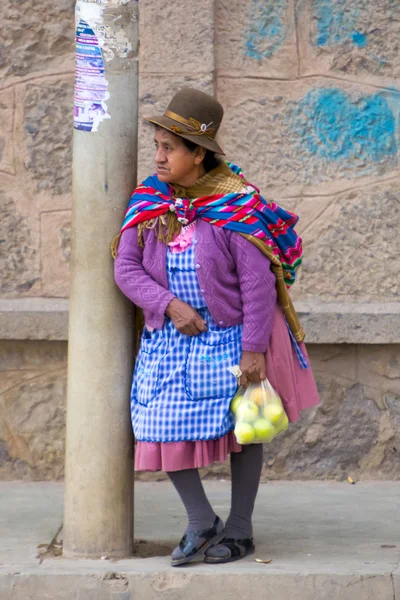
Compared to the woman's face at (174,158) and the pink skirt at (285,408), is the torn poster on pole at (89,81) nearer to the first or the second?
the woman's face at (174,158)

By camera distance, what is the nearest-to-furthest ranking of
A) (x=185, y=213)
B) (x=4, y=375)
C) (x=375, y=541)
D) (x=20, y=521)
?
(x=185, y=213), (x=375, y=541), (x=20, y=521), (x=4, y=375)

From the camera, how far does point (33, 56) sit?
5293mm

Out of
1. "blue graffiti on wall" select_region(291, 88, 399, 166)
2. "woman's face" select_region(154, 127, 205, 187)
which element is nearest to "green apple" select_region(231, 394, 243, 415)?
"woman's face" select_region(154, 127, 205, 187)

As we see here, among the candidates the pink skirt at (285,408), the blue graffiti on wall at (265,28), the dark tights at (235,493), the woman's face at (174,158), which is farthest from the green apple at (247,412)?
the blue graffiti on wall at (265,28)

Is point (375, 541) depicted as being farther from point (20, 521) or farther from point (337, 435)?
point (20, 521)

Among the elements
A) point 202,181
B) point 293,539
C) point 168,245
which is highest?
point 202,181

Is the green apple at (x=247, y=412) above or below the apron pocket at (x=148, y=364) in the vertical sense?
below

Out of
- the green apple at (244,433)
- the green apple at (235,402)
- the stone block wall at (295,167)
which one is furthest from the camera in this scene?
the stone block wall at (295,167)

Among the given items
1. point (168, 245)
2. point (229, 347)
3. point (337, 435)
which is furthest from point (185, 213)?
point (337, 435)

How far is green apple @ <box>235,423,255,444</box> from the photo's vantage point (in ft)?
12.1

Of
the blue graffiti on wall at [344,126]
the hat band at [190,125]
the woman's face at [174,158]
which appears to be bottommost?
the woman's face at [174,158]

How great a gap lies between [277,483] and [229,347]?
5.38 ft

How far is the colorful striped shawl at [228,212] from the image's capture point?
3.77m

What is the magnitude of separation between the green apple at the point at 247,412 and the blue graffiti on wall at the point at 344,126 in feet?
6.49
